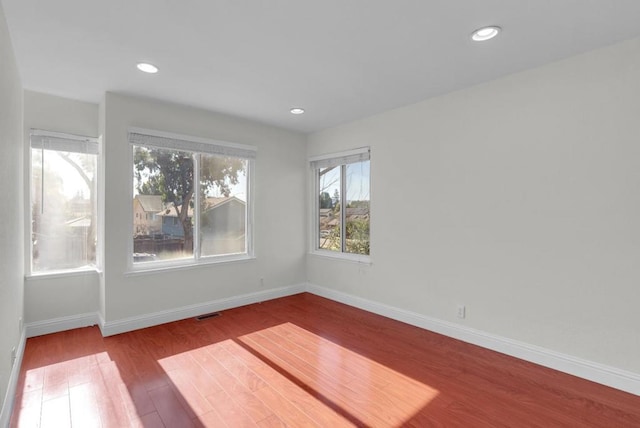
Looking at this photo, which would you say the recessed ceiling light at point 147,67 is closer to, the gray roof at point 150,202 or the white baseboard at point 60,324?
the gray roof at point 150,202

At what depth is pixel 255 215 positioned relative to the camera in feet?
14.8

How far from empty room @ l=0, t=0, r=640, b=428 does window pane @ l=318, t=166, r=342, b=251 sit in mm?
A: 223

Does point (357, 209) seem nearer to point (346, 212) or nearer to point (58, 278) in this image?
point (346, 212)

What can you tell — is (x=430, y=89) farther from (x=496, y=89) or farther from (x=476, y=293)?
(x=476, y=293)

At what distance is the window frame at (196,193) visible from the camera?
137 inches

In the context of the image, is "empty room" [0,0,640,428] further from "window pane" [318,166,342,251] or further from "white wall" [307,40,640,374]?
"window pane" [318,166,342,251]

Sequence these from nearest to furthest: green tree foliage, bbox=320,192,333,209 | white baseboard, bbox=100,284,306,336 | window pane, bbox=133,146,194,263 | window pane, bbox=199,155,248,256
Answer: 1. white baseboard, bbox=100,284,306,336
2. window pane, bbox=133,146,194,263
3. window pane, bbox=199,155,248,256
4. green tree foliage, bbox=320,192,333,209

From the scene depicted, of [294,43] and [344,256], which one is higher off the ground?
[294,43]

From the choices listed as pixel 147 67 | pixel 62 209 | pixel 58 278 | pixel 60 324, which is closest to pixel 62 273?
pixel 58 278

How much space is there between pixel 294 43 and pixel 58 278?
3.50 meters

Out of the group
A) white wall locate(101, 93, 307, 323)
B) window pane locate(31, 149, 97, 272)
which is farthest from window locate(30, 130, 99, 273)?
white wall locate(101, 93, 307, 323)

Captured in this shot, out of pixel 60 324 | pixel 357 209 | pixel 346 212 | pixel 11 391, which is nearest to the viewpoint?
pixel 11 391

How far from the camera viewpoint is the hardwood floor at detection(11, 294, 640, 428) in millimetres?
2012

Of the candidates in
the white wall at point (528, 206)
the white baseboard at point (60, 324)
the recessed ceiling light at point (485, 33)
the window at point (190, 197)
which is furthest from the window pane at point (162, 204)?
the recessed ceiling light at point (485, 33)
